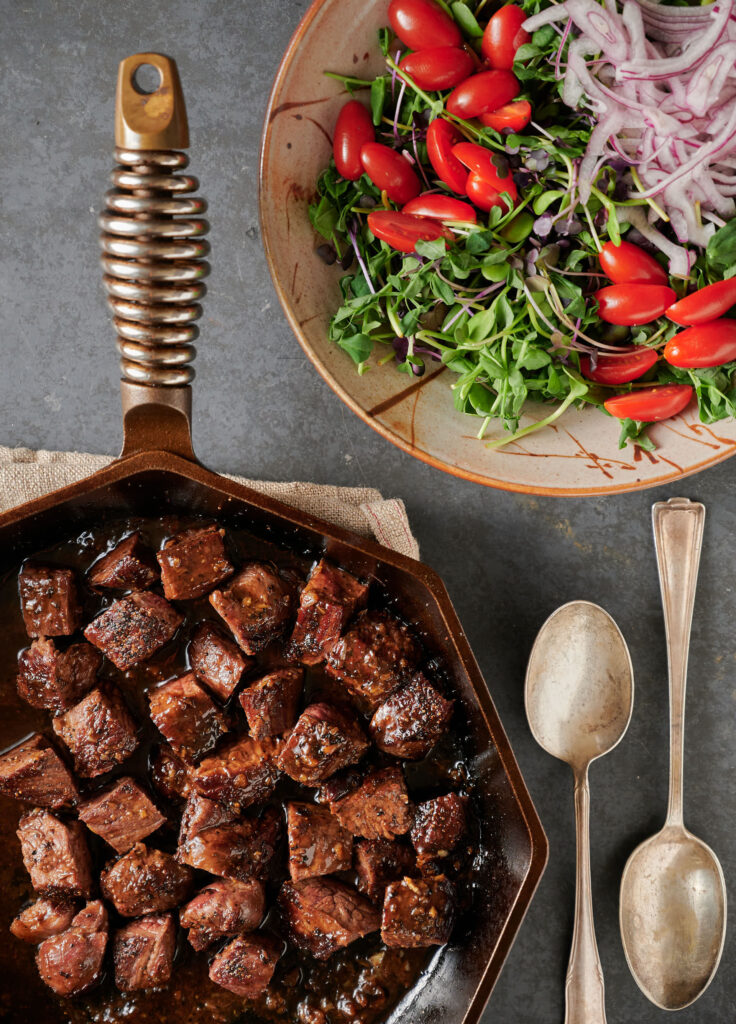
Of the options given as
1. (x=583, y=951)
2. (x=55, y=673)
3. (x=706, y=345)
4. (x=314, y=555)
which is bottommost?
(x=583, y=951)

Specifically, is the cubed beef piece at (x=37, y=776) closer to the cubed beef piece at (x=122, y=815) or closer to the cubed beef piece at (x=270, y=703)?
the cubed beef piece at (x=122, y=815)

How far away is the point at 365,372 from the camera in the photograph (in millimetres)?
3197

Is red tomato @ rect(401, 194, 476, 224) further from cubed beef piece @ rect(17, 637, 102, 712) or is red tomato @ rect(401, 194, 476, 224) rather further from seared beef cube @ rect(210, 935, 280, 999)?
seared beef cube @ rect(210, 935, 280, 999)

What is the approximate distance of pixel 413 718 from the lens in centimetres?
318

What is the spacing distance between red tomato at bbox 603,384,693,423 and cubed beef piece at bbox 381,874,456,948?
1896 millimetres

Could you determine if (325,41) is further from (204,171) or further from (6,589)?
(6,589)

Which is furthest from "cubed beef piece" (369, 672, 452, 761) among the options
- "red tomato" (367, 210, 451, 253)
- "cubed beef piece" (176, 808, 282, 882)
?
"red tomato" (367, 210, 451, 253)

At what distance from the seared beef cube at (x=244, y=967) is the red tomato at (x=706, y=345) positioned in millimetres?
2616

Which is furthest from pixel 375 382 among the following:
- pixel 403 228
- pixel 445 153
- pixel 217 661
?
pixel 217 661

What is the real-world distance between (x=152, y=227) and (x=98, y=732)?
5.82ft

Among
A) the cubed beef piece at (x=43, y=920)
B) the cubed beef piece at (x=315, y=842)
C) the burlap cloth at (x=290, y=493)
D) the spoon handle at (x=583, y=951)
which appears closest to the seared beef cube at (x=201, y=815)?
the cubed beef piece at (x=315, y=842)

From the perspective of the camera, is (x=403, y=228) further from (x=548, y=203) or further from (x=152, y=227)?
(x=152, y=227)

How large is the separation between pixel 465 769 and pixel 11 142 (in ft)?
10.4

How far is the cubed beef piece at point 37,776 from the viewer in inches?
122
